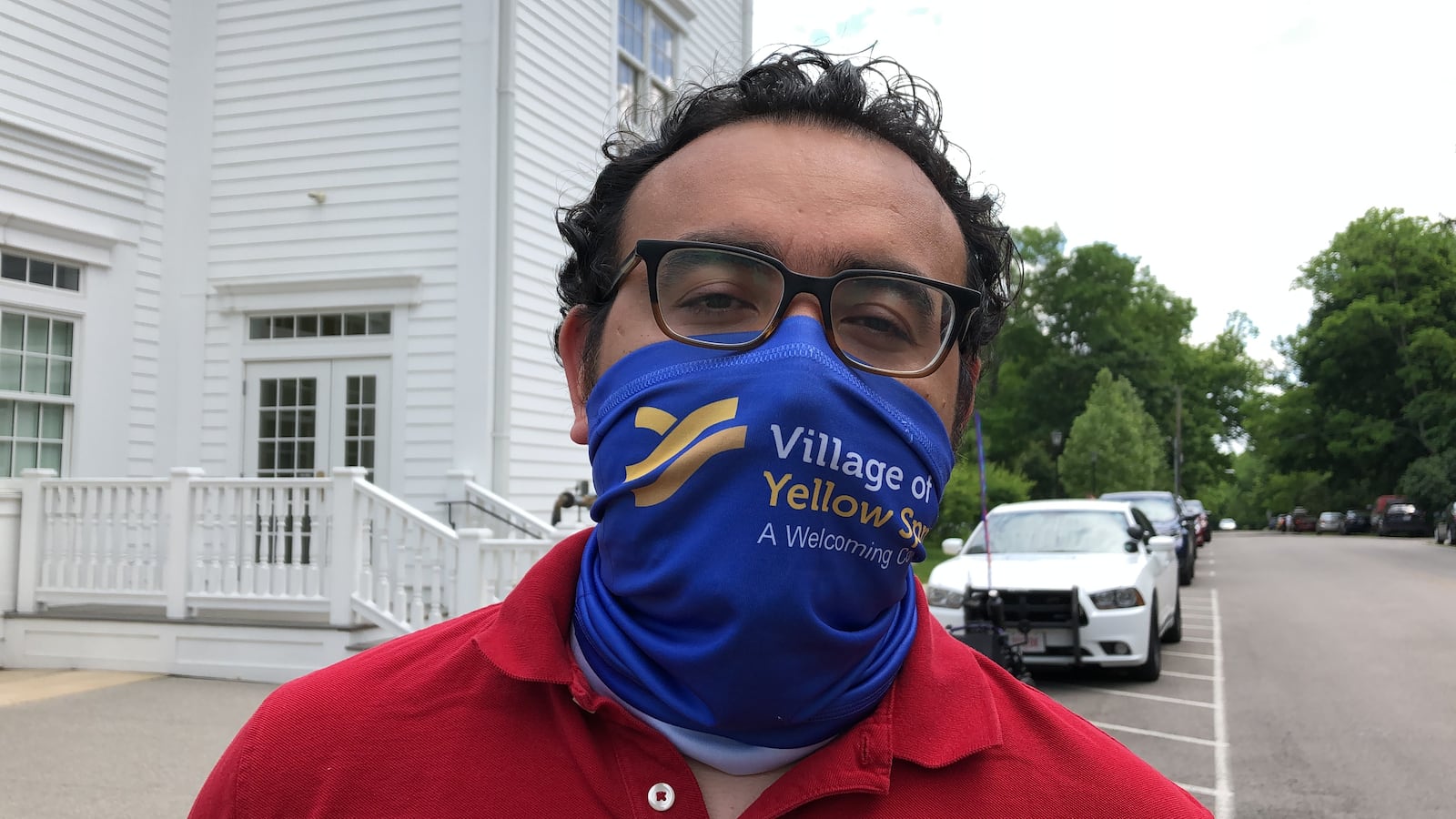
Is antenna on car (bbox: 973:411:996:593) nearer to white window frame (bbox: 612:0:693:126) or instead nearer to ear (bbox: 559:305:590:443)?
ear (bbox: 559:305:590:443)

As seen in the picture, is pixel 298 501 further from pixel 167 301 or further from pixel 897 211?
pixel 897 211

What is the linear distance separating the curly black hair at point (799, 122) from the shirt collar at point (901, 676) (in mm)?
371

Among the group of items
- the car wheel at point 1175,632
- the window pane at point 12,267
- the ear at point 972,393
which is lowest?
the car wheel at point 1175,632

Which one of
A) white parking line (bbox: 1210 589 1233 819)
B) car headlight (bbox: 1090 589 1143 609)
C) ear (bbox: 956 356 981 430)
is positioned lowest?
white parking line (bbox: 1210 589 1233 819)

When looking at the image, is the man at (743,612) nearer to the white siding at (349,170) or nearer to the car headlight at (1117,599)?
the car headlight at (1117,599)

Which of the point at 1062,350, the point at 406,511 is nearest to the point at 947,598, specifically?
the point at 406,511

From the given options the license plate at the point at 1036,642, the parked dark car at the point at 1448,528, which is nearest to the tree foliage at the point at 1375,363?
the parked dark car at the point at 1448,528

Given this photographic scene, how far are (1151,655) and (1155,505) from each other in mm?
12432

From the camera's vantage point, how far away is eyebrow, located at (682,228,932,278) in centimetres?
154

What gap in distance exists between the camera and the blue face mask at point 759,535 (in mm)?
1388

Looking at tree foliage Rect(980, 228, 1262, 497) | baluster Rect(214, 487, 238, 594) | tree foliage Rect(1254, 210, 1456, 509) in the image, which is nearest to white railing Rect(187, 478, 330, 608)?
baluster Rect(214, 487, 238, 594)

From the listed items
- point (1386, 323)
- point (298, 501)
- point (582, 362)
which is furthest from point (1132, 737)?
point (1386, 323)

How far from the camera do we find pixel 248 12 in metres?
11.6

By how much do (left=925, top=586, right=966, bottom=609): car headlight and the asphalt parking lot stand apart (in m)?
1.13
